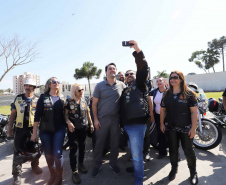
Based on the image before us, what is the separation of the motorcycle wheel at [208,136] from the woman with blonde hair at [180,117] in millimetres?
1368

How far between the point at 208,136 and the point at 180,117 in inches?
71.2

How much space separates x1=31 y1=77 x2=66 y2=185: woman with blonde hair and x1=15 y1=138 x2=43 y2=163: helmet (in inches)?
12.5

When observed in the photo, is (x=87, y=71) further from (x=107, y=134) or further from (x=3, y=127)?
(x=107, y=134)

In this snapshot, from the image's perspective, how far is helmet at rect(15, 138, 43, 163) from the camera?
2.61 m

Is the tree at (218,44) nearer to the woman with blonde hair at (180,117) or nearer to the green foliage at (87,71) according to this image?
the green foliage at (87,71)

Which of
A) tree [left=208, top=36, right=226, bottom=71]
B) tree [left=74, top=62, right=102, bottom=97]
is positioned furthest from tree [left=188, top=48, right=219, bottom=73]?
tree [left=74, top=62, right=102, bottom=97]

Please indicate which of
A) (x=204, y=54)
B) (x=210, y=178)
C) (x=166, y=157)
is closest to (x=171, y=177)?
(x=210, y=178)

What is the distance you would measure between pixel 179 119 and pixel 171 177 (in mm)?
1018

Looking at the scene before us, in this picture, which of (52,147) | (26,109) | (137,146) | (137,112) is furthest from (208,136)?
(26,109)

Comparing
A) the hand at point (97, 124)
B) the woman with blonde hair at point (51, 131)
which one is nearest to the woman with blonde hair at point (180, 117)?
the hand at point (97, 124)

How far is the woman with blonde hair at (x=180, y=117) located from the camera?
228 centimetres

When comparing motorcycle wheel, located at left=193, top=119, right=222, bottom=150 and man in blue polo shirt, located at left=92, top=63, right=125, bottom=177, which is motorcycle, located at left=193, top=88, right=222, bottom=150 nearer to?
motorcycle wheel, located at left=193, top=119, right=222, bottom=150

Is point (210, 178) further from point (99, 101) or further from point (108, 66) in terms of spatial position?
point (108, 66)

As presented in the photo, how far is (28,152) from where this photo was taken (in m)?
2.65
